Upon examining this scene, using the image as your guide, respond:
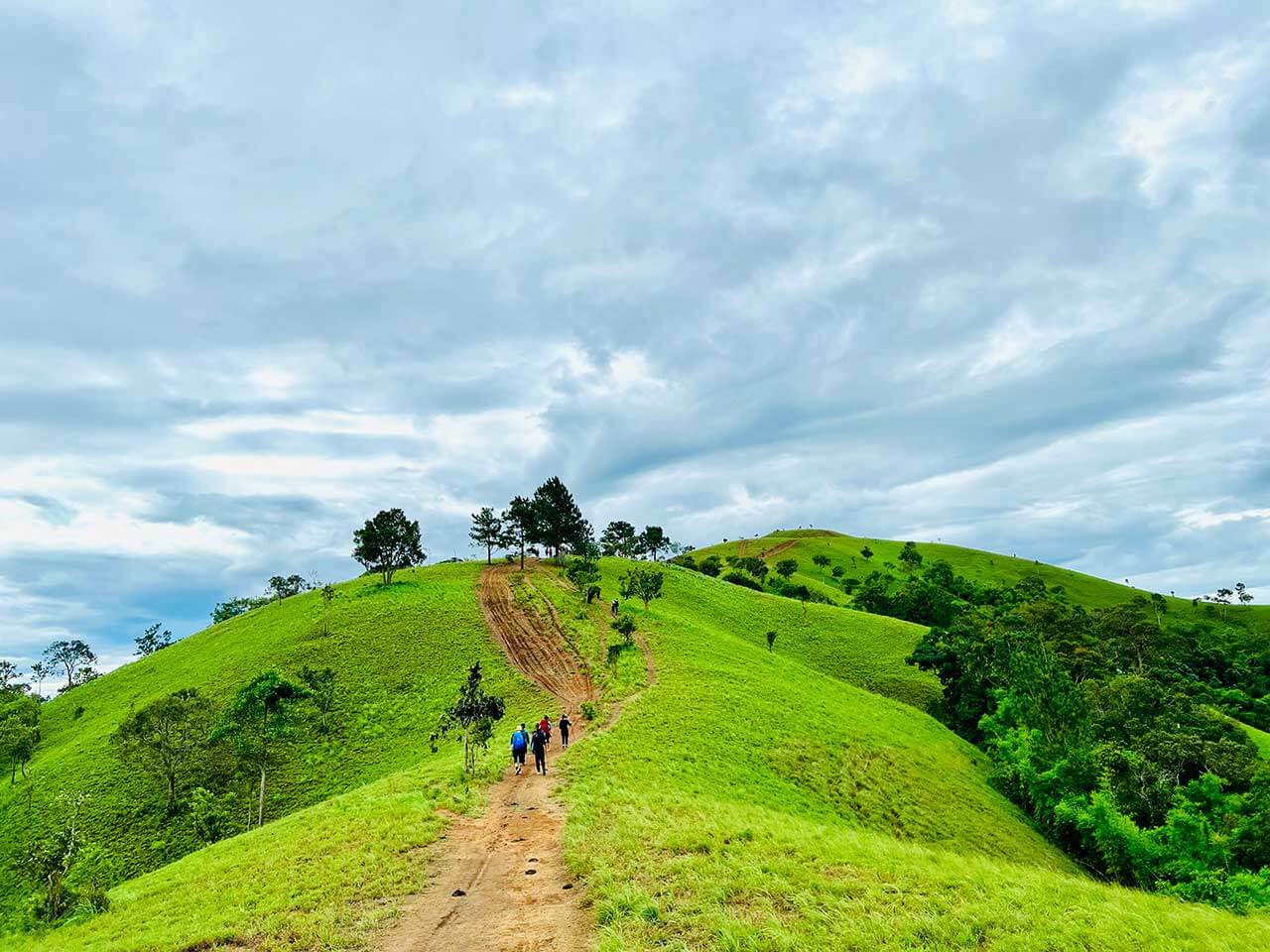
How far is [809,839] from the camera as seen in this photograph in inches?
795

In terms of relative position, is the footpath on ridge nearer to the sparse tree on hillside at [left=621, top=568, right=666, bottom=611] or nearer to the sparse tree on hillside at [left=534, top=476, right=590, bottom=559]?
the sparse tree on hillside at [left=621, top=568, right=666, bottom=611]

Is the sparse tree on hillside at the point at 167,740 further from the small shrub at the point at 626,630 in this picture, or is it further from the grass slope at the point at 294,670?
the small shrub at the point at 626,630

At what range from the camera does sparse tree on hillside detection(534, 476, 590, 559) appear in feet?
338

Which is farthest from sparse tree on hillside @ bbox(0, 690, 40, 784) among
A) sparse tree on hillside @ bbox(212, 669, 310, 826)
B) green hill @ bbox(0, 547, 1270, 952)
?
sparse tree on hillside @ bbox(212, 669, 310, 826)

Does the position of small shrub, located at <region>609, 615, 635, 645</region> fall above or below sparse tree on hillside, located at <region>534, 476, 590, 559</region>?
below

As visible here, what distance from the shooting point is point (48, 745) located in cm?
6412

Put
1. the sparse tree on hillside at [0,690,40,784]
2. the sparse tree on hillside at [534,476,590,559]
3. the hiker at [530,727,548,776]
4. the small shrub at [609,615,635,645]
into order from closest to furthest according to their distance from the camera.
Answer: the hiker at [530,727,548,776] → the sparse tree on hillside at [0,690,40,784] → the small shrub at [609,615,635,645] → the sparse tree on hillside at [534,476,590,559]

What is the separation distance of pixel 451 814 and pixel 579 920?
12498 millimetres

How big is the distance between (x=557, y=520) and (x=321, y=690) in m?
51.0

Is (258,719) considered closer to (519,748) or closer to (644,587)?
(519,748)

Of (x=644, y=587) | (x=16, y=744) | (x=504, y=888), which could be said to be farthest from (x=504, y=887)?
(x=16, y=744)

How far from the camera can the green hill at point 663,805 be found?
13.3 meters

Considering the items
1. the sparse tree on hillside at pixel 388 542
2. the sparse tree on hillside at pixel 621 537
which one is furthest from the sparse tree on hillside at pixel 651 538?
the sparse tree on hillside at pixel 388 542

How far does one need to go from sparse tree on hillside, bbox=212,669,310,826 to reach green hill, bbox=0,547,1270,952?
3523 mm
